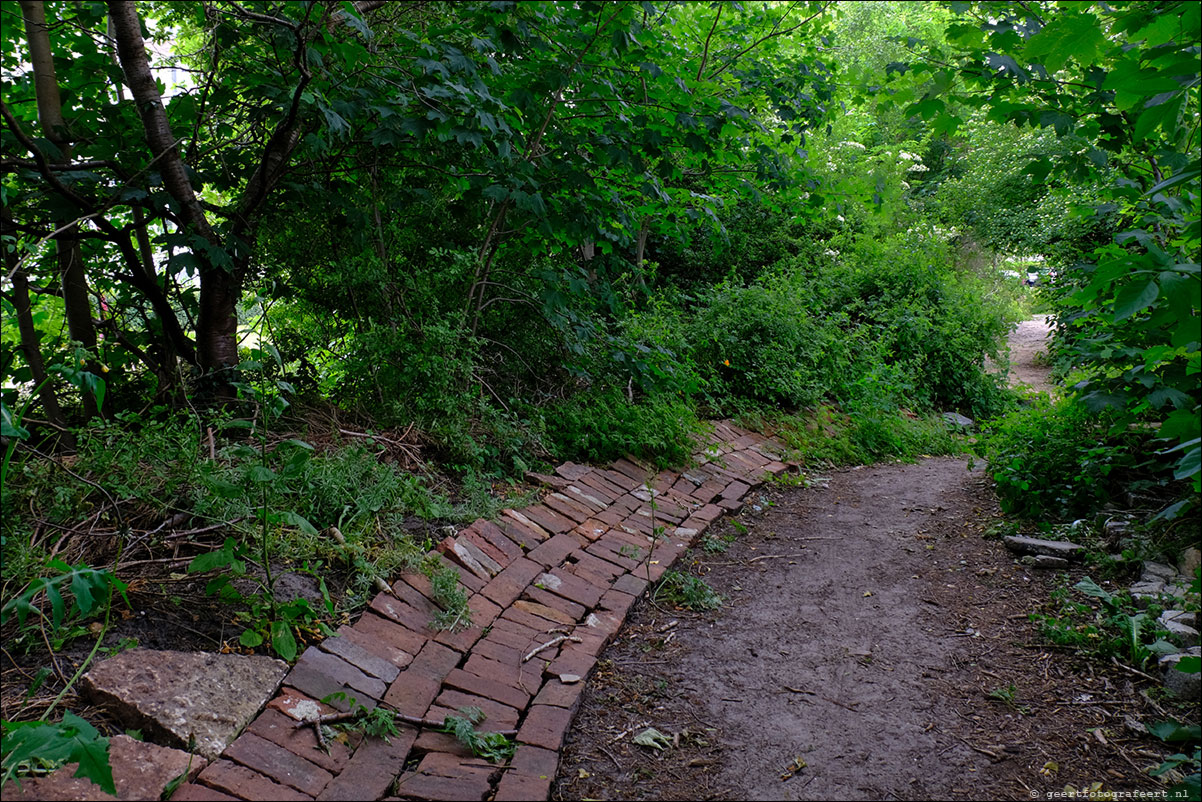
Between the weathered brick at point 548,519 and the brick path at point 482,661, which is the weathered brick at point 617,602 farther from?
the weathered brick at point 548,519

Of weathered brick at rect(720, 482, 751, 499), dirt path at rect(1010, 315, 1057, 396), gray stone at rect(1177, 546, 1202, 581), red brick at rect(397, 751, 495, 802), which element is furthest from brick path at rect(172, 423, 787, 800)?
dirt path at rect(1010, 315, 1057, 396)

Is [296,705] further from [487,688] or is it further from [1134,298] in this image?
[1134,298]

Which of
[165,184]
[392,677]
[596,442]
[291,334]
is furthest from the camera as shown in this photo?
[596,442]

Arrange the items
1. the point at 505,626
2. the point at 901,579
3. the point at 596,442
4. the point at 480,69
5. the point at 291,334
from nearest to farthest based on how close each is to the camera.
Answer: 1. the point at 505,626
2. the point at 480,69
3. the point at 901,579
4. the point at 291,334
5. the point at 596,442

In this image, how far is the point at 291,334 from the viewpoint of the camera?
5.06 m

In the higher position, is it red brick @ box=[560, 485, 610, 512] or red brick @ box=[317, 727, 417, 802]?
red brick @ box=[317, 727, 417, 802]

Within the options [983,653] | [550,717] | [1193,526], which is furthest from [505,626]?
[1193,526]

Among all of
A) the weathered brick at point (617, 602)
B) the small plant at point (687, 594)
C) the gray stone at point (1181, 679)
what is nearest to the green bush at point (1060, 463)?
the gray stone at point (1181, 679)

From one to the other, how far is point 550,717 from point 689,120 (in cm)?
345

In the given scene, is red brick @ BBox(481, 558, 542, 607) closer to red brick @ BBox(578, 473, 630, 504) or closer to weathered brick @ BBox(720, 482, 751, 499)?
red brick @ BBox(578, 473, 630, 504)

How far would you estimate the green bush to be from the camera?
15.4ft

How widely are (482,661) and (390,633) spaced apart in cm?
40

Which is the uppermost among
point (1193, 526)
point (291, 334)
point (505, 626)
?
point (291, 334)

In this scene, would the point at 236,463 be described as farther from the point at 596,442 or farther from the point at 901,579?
the point at 901,579
